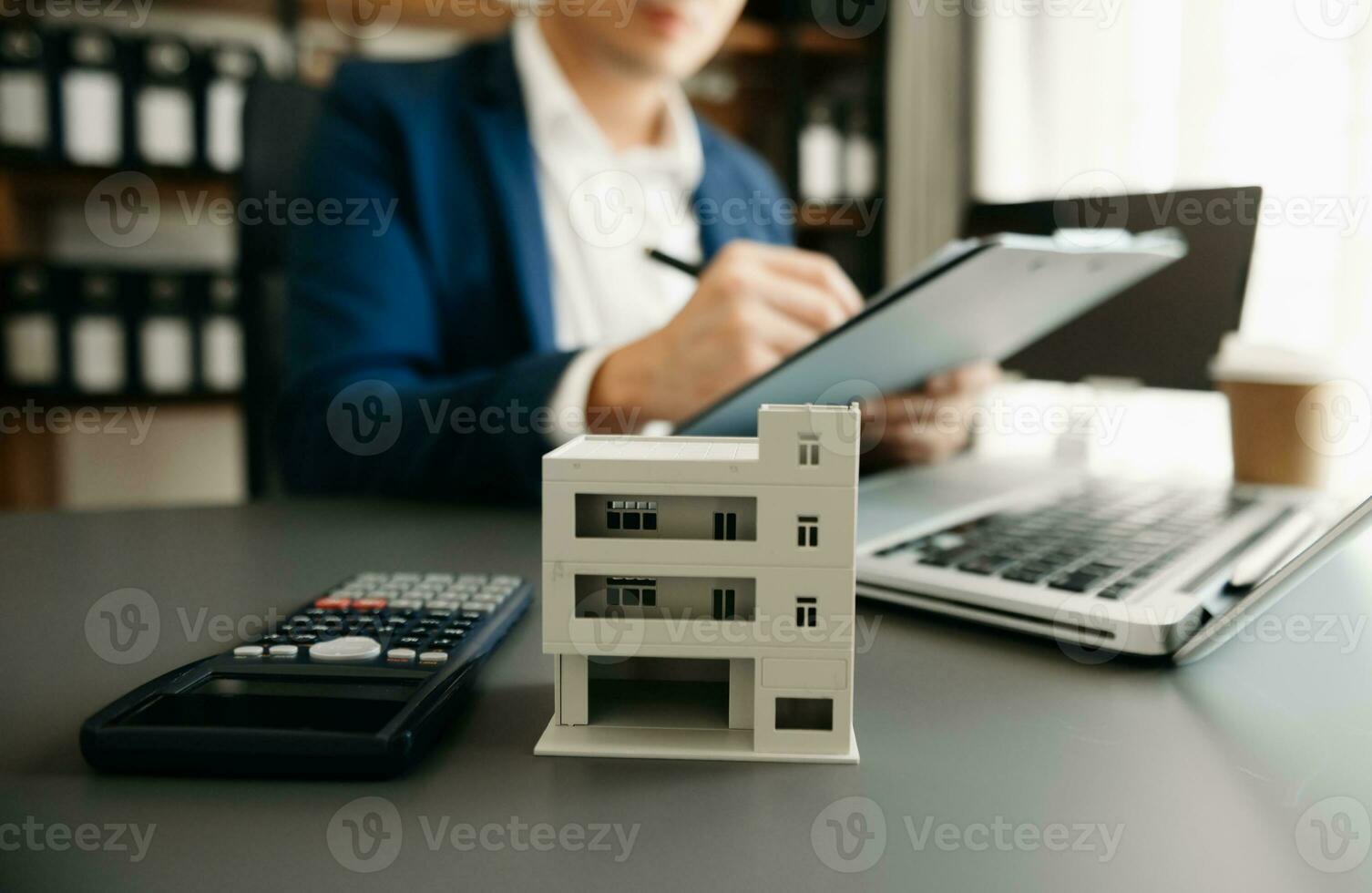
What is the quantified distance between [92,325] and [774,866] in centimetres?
182

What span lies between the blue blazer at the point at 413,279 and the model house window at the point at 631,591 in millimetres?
515

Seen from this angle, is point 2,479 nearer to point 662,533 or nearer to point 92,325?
point 92,325

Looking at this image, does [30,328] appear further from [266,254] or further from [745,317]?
[745,317]

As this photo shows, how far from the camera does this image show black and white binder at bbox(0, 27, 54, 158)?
1.59m

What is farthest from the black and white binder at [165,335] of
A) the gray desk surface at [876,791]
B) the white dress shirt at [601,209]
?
the gray desk surface at [876,791]

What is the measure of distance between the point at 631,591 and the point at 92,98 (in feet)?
5.88

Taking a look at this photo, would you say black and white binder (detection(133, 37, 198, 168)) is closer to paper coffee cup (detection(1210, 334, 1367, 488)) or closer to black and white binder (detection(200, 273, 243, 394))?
black and white binder (detection(200, 273, 243, 394))

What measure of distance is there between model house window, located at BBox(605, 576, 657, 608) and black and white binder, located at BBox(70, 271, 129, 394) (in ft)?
5.65

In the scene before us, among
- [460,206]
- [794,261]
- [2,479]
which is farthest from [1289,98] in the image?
[2,479]

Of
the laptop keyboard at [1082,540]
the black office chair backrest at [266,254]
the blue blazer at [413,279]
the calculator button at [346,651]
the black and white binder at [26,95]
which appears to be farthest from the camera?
the black and white binder at [26,95]

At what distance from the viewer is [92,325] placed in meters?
1.69

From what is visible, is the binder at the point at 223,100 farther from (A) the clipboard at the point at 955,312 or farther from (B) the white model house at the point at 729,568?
(B) the white model house at the point at 729,568

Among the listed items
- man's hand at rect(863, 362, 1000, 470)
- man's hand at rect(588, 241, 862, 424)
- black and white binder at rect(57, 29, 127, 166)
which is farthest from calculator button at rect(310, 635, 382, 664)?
black and white binder at rect(57, 29, 127, 166)

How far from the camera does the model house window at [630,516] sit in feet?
1.00
